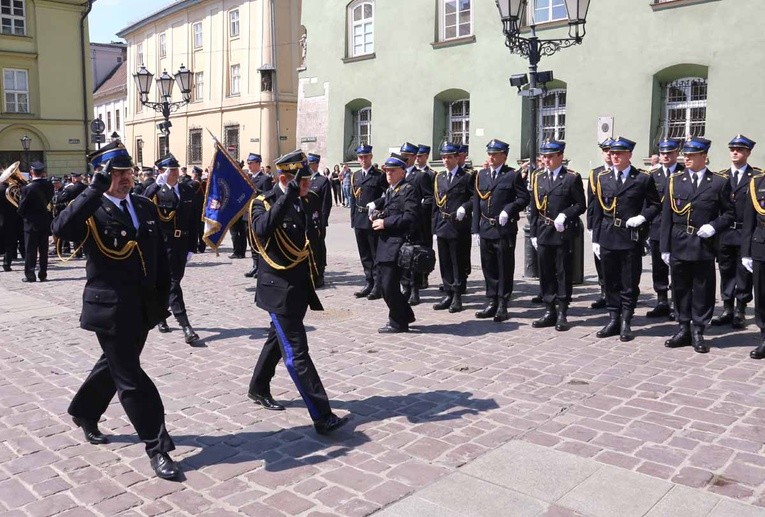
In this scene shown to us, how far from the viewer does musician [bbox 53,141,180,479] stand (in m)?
4.50

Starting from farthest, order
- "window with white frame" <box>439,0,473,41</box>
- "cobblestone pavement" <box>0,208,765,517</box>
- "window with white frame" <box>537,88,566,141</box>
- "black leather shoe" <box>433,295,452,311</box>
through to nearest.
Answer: "window with white frame" <box>439,0,473,41</box> < "window with white frame" <box>537,88,566,141</box> < "black leather shoe" <box>433,295,452,311</box> < "cobblestone pavement" <box>0,208,765,517</box>

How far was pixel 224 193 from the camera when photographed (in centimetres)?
828

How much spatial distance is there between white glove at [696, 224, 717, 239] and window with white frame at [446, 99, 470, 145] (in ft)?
58.1

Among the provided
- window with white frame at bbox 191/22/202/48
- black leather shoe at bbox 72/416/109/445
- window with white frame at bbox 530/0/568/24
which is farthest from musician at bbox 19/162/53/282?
window with white frame at bbox 191/22/202/48

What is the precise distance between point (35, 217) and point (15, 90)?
1149 inches

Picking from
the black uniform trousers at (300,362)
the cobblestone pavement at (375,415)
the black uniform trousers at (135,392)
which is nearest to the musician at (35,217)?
the cobblestone pavement at (375,415)

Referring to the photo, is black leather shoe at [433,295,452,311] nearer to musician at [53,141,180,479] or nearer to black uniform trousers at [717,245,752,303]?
black uniform trousers at [717,245,752,303]

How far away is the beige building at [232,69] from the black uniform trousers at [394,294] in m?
30.9

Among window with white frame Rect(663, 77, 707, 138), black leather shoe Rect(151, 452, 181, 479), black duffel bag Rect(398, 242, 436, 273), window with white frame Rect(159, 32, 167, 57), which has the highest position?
window with white frame Rect(159, 32, 167, 57)

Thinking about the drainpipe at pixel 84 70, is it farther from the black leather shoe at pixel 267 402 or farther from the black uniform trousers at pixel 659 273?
the black leather shoe at pixel 267 402

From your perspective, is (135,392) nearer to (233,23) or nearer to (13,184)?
(13,184)

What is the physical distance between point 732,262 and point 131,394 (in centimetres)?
721

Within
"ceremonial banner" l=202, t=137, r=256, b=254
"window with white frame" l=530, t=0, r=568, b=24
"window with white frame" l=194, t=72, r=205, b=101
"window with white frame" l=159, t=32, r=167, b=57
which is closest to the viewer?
"ceremonial banner" l=202, t=137, r=256, b=254

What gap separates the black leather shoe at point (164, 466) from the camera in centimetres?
448
